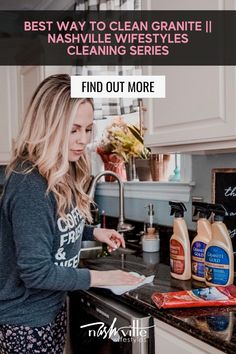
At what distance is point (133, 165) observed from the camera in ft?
7.82

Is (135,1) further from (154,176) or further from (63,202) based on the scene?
(63,202)

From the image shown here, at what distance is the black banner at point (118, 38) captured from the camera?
52.3 inches

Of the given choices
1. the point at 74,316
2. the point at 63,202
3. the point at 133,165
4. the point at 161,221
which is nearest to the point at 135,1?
the point at 133,165

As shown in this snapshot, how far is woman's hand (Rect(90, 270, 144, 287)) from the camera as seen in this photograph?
1.22 meters

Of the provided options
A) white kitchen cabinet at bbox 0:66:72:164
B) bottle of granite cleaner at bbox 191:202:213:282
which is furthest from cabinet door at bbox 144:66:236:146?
white kitchen cabinet at bbox 0:66:72:164

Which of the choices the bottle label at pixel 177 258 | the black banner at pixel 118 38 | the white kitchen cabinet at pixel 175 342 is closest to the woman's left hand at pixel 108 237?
the bottle label at pixel 177 258

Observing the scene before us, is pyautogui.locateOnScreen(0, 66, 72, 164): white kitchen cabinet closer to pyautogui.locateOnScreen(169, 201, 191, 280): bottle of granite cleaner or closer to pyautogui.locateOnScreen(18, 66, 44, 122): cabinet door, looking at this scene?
pyautogui.locateOnScreen(18, 66, 44, 122): cabinet door

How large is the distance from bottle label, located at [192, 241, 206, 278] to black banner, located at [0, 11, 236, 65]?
1.89ft

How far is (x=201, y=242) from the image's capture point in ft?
4.58

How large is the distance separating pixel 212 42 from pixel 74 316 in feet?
3.41

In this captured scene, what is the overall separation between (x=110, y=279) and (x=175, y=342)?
10.4 inches

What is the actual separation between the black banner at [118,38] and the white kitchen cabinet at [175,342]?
77cm

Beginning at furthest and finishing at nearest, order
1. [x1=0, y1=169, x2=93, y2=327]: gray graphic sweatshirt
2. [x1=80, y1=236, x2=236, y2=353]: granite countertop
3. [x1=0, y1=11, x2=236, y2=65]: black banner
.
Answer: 1. [x1=0, y1=11, x2=236, y2=65]: black banner
2. [x1=0, y1=169, x2=93, y2=327]: gray graphic sweatshirt
3. [x1=80, y1=236, x2=236, y2=353]: granite countertop

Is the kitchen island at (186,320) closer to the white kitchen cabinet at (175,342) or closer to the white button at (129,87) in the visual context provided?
the white kitchen cabinet at (175,342)
